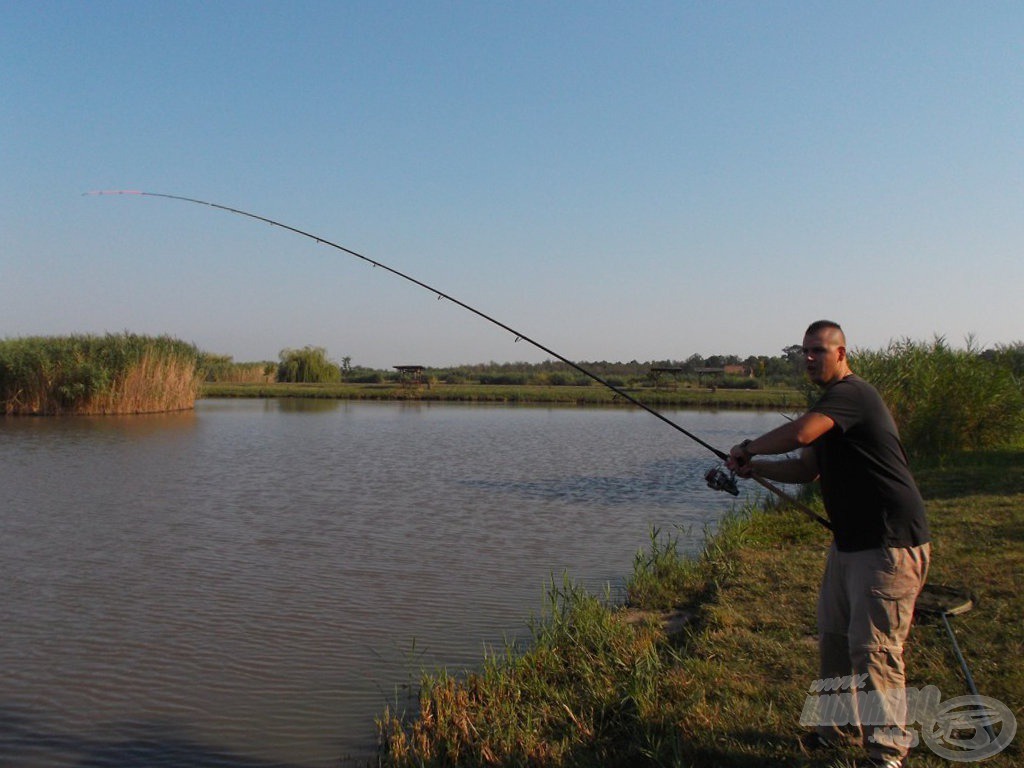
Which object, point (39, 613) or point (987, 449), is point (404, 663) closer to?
point (39, 613)

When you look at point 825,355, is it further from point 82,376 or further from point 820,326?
point 82,376

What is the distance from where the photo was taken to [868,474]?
3830 mm

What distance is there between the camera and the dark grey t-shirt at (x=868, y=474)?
3.78m

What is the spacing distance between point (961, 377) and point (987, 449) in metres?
1.64

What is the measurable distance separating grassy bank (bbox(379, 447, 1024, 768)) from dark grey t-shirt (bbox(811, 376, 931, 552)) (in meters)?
1.07

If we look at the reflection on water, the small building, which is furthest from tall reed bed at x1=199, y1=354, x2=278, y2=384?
the reflection on water

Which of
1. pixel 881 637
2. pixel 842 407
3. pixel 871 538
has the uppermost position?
pixel 842 407

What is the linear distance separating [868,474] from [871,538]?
286 millimetres

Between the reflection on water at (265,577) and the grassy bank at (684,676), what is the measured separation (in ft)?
2.48

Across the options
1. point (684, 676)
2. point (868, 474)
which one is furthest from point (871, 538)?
point (684, 676)

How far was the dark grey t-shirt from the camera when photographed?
3779mm

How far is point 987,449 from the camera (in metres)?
18.1

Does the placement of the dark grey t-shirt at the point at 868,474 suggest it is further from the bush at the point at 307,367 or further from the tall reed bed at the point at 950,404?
the bush at the point at 307,367

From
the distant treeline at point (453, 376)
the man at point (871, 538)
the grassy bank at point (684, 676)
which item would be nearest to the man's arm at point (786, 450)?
the man at point (871, 538)
